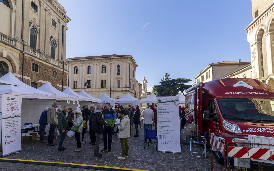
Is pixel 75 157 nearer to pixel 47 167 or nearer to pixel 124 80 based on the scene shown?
pixel 47 167

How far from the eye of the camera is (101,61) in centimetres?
4525

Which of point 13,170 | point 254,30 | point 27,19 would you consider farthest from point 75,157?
point 254,30

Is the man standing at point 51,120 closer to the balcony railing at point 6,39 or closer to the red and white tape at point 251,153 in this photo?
the red and white tape at point 251,153

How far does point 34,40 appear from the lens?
18891 millimetres

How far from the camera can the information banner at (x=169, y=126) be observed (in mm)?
6910

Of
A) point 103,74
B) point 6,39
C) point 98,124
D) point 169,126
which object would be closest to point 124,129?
point 98,124

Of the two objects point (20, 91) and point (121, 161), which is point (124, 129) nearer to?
point (121, 161)

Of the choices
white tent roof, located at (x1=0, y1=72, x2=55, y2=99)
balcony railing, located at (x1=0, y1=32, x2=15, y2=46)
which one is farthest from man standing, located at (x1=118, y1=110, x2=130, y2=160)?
balcony railing, located at (x1=0, y1=32, x2=15, y2=46)

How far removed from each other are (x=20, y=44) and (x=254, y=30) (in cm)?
2578

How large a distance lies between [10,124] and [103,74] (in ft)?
128

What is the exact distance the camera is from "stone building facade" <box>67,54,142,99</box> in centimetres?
4428

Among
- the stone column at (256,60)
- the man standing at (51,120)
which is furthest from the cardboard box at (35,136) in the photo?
the stone column at (256,60)

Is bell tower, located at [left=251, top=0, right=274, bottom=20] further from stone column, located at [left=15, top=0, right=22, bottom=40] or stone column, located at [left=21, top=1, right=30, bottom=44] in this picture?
stone column, located at [left=15, top=0, right=22, bottom=40]

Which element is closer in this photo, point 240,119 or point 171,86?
point 240,119
